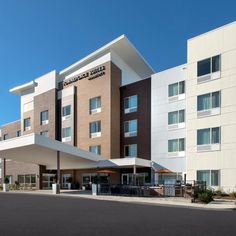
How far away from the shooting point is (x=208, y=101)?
30547 mm

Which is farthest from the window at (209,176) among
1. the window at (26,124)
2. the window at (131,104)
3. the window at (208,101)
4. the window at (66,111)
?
the window at (26,124)

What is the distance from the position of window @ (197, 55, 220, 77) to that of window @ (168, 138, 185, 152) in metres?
6.82

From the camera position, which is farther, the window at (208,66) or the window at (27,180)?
the window at (27,180)

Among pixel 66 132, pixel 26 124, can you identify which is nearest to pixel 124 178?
pixel 66 132

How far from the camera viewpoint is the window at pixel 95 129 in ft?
133

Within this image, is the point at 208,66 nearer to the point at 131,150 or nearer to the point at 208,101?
the point at 208,101

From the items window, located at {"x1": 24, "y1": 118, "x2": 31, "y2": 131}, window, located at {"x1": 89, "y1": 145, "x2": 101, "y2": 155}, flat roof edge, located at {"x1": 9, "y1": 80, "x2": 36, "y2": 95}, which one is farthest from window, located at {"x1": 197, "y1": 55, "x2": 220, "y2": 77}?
window, located at {"x1": 24, "y1": 118, "x2": 31, "y2": 131}

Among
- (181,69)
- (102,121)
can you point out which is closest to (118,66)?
(102,121)

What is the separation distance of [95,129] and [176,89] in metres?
11.5

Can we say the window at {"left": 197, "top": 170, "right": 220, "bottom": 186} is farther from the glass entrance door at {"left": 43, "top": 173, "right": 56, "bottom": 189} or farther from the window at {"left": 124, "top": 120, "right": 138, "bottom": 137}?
the glass entrance door at {"left": 43, "top": 173, "right": 56, "bottom": 189}

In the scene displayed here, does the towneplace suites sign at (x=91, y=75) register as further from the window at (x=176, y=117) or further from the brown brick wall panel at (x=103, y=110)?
the window at (x=176, y=117)

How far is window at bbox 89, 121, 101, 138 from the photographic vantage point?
40594 mm

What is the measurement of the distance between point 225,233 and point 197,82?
22.9 meters

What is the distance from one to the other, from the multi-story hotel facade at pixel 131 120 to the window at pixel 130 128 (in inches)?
4.5
